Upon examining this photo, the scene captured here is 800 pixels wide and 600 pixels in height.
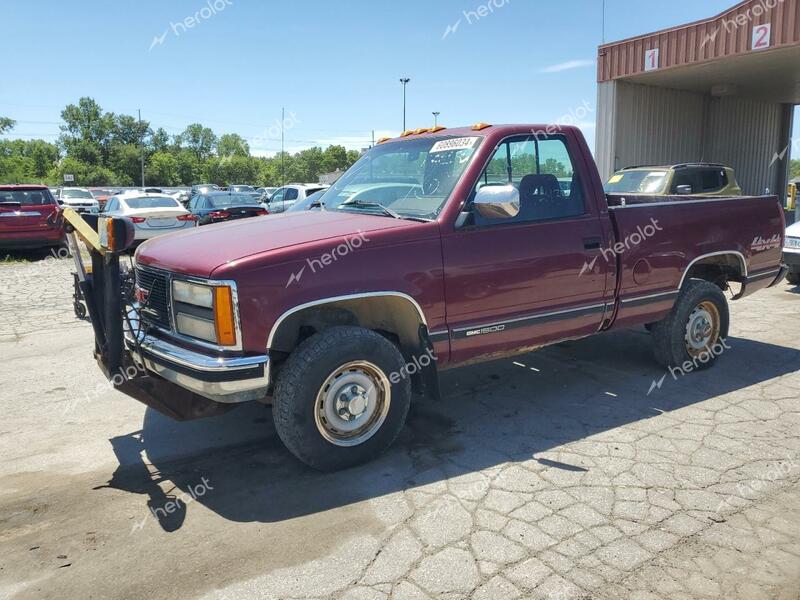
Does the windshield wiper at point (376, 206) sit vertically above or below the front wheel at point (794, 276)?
above

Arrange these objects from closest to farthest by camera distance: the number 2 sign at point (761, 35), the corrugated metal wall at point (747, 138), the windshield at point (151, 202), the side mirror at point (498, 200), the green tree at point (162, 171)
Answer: the side mirror at point (498, 200) → the number 2 sign at point (761, 35) → the windshield at point (151, 202) → the corrugated metal wall at point (747, 138) → the green tree at point (162, 171)

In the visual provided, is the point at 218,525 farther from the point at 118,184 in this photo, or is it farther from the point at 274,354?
the point at 118,184

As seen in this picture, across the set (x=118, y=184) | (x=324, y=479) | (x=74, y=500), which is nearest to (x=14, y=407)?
(x=74, y=500)

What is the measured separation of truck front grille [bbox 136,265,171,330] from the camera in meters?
3.81

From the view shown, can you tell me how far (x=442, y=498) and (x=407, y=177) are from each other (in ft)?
7.54

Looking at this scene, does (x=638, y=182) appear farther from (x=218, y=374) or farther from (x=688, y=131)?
(x=218, y=374)

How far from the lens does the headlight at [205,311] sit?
3361mm

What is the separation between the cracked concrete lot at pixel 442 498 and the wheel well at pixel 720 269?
39.1 inches

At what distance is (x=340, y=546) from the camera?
3080 mm

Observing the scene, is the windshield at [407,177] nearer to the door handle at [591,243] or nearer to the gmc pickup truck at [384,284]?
the gmc pickup truck at [384,284]

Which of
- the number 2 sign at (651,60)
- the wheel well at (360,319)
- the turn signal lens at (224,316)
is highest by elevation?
the number 2 sign at (651,60)

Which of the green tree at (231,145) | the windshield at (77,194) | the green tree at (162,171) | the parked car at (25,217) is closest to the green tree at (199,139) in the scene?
the green tree at (231,145)

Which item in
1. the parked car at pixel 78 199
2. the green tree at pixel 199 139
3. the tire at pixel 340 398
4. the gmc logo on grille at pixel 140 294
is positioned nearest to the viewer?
the tire at pixel 340 398

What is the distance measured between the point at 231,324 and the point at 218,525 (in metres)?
1.06
